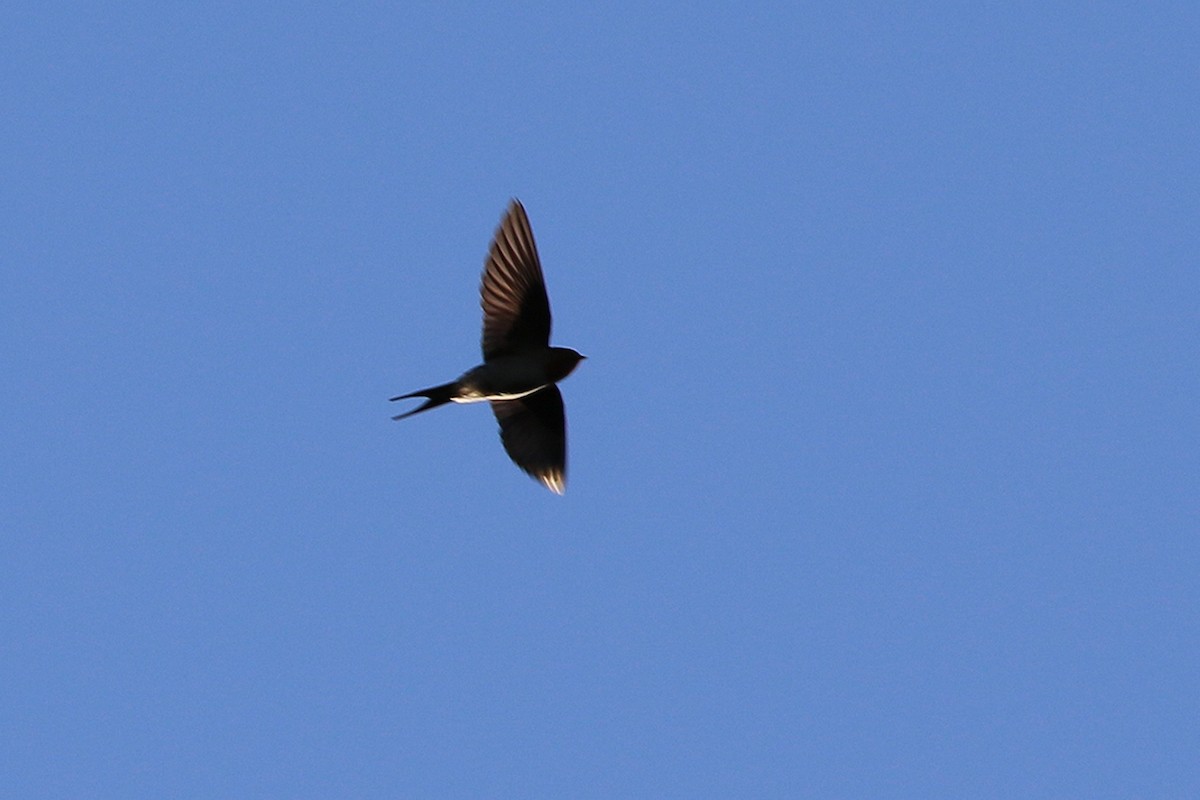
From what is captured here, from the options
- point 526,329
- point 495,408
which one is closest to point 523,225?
point 526,329

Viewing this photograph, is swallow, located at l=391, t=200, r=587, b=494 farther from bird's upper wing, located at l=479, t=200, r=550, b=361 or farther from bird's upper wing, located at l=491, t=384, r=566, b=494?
bird's upper wing, located at l=491, t=384, r=566, b=494

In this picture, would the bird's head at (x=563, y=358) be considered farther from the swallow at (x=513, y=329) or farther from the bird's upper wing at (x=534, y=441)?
the bird's upper wing at (x=534, y=441)

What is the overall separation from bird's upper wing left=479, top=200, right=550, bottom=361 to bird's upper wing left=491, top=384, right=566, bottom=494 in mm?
609

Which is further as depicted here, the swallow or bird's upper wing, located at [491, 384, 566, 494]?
bird's upper wing, located at [491, 384, 566, 494]

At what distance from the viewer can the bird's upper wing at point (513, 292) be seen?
8.70m

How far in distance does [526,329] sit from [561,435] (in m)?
0.81

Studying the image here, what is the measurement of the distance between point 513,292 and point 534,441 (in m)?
0.99

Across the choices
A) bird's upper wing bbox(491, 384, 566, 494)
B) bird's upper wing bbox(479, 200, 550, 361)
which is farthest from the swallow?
bird's upper wing bbox(491, 384, 566, 494)

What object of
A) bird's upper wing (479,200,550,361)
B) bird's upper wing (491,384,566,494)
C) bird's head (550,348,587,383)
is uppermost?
bird's upper wing (479,200,550,361)

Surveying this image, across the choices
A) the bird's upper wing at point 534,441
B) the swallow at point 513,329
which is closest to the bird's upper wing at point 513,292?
the swallow at point 513,329

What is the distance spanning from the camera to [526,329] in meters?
8.75

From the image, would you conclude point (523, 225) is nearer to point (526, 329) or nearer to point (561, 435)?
point (526, 329)

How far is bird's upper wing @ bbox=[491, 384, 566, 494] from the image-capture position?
9.27m

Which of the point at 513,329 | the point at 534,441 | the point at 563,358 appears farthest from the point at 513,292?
the point at 534,441
